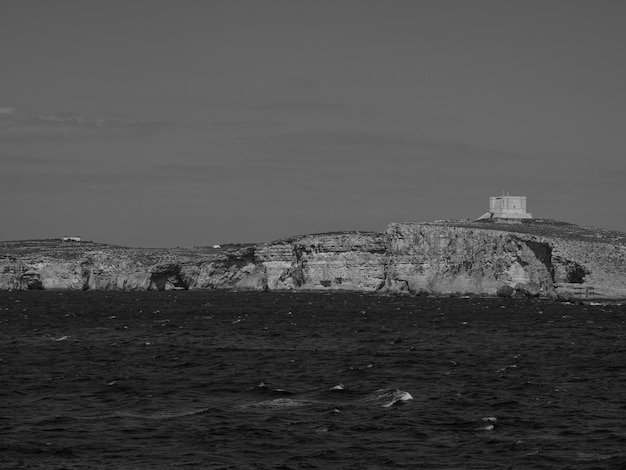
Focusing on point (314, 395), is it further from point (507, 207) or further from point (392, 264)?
point (507, 207)

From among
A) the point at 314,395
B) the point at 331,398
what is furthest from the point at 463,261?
the point at 331,398

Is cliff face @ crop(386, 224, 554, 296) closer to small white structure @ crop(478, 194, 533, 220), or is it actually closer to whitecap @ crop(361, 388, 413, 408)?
small white structure @ crop(478, 194, 533, 220)

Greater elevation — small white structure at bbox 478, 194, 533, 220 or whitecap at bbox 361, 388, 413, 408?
small white structure at bbox 478, 194, 533, 220

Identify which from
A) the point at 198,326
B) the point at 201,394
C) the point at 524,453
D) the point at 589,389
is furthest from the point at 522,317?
the point at 524,453

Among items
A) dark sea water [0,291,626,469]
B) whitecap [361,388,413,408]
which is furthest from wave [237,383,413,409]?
dark sea water [0,291,626,469]

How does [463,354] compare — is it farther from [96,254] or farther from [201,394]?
[96,254]

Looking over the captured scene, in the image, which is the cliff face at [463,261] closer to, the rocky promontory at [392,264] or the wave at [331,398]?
the rocky promontory at [392,264]
